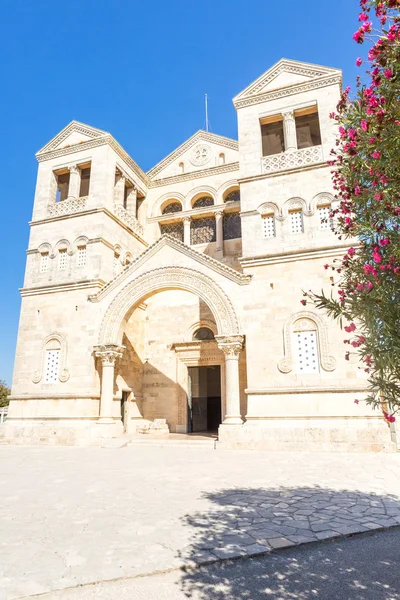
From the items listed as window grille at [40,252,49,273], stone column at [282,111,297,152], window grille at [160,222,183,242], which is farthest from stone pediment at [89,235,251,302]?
stone column at [282,111,297,152]

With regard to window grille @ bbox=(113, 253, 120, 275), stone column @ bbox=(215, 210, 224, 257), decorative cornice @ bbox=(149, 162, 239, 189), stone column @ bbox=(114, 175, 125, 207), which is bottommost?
window grille @ bbox=(113, 253, 120, 275)

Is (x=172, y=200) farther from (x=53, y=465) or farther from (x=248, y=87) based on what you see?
(x=53, y=465)

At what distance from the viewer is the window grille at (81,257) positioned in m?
17.3

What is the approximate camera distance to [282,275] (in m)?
14.2

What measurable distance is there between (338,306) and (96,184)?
55.2ft

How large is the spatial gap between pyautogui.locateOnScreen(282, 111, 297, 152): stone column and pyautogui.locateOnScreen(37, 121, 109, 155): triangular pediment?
360 inches

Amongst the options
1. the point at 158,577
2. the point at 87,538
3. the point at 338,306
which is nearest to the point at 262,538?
the point at 158,577

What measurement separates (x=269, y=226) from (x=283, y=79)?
705 centimetres

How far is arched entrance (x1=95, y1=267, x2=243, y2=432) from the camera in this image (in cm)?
1389

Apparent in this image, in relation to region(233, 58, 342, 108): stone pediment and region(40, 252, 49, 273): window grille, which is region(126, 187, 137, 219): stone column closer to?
region(40, 252, 49, 273): window grille

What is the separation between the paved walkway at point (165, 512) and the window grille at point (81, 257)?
9.67 meters

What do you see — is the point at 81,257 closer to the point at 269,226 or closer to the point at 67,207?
the point at 67,207

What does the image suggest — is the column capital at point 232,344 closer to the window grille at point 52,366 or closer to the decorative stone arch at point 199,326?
the decorative stone arch at point 199,326

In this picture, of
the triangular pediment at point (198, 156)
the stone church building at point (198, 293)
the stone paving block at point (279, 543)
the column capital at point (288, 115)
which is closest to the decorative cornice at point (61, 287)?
the stone church building at point (198, 293)
